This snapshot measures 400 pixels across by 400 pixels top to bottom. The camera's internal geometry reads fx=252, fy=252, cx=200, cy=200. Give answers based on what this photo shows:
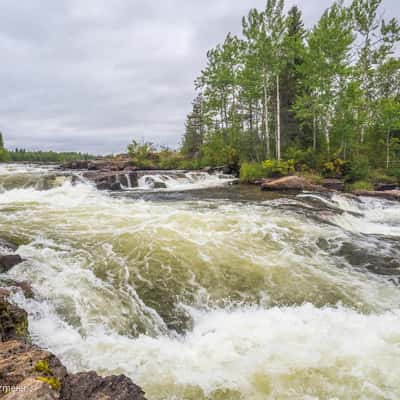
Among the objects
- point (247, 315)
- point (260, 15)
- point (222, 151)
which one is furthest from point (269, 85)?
point (247, 315)

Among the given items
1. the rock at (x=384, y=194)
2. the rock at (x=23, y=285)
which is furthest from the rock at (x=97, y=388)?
the rock at (x=384, y=194)

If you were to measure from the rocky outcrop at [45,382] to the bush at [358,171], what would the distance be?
18.2 metres

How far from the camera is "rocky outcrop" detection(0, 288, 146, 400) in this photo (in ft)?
5.02

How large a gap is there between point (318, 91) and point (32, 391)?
22.7 meters

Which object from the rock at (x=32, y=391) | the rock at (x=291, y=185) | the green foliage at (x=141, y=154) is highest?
the green foliage at (x=141, y=154)

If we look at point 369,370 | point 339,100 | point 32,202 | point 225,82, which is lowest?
point 369,370

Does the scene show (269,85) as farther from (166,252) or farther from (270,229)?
(166,252)

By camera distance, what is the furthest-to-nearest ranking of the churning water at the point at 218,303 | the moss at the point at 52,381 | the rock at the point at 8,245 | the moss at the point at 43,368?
the rock at the point at 8,245 < the churning water at the point at 218,303 < the moss at the point at 43,368 < the moss at the point at 52,381

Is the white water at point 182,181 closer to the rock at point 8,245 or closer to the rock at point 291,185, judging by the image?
the rock at point 291,185

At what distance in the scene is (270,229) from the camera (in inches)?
271

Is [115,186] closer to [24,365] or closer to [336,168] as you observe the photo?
[24,365]

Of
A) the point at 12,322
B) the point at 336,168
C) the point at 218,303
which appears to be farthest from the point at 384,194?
the point at 12,322

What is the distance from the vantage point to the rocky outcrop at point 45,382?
1529mm

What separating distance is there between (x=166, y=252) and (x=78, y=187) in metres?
10.9
